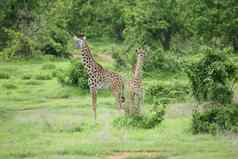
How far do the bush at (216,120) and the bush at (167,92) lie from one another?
4.54 m

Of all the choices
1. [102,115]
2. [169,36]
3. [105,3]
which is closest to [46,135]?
[102,115]

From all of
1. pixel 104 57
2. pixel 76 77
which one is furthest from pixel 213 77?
pixel 104 57

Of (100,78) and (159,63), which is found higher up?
(100,78)

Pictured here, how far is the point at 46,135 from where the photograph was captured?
48.0 feet

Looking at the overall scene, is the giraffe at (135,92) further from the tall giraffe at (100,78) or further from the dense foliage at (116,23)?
the dense foliage at (116,23)

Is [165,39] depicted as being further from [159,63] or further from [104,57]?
[159,63]

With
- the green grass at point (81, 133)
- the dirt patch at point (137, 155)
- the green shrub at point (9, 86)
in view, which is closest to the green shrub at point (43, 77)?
the green shrub at point (9, 86)

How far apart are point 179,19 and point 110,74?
47.9ft

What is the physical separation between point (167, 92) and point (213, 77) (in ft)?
12.2

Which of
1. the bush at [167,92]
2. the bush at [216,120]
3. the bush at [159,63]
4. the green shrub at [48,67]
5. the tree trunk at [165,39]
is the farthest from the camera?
the tree trunk at [165,39]

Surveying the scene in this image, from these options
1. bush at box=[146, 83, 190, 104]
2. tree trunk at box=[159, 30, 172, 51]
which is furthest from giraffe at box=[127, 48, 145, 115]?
tree trunk at box=[159, 30, 172, 51]

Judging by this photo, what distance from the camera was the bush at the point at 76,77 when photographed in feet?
70.7

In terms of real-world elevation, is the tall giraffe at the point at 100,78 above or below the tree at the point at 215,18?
below

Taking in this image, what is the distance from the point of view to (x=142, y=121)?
15258 mm
